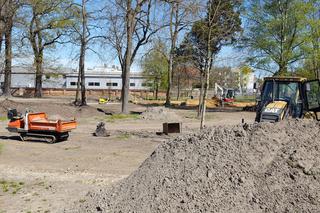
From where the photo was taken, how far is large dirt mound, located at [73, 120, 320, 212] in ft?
19.0

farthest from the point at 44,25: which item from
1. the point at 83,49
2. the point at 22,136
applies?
the point at 22,136

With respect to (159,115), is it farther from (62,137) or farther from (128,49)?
(62,137)

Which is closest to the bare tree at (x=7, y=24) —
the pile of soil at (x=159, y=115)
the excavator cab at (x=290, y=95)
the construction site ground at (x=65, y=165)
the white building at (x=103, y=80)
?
the construction site ground at (x=65, y=165)

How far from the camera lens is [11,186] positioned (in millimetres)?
8906

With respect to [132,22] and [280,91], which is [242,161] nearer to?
[280,91]

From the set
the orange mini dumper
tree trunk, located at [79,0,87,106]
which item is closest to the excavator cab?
the orange mini dumper

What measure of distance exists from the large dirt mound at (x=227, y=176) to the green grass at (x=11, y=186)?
2.45m

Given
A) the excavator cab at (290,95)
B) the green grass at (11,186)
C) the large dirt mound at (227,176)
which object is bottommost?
the green grass at (11,186)

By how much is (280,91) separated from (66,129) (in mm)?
7972

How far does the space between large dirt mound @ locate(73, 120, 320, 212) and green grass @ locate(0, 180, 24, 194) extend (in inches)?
96.4

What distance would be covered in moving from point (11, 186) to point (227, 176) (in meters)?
5.10

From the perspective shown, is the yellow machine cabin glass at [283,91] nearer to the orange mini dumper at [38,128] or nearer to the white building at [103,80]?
the orange mini dumper at [38,128]

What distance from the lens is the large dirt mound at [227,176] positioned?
580 centimetres

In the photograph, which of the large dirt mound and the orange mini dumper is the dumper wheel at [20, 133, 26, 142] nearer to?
the orange mini dumper
